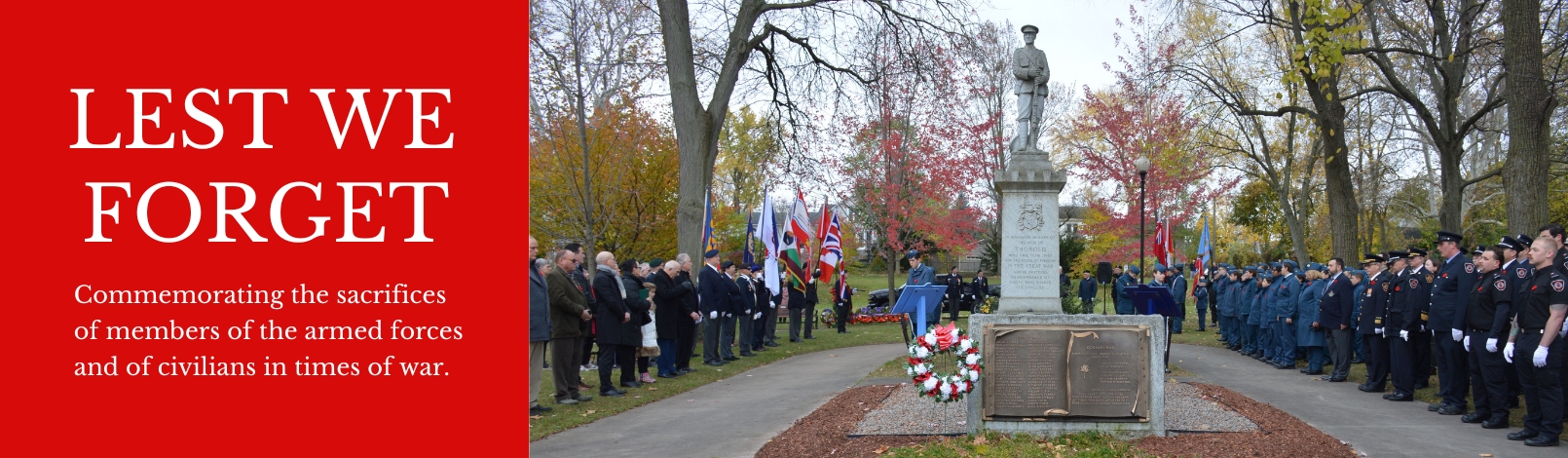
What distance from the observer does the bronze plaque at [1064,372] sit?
25.0 ft

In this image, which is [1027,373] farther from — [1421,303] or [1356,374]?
[1356,374]

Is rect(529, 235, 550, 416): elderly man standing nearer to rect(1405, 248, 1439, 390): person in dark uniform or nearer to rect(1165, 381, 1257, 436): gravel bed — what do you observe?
rect(1165, 381, 1257, 436): gravel bed

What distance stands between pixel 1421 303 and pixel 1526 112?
4.76m

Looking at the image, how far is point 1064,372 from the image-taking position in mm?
7668

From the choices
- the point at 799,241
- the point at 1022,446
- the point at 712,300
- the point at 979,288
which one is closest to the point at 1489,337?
the point at 1022,446

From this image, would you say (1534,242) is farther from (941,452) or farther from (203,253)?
(203,253)

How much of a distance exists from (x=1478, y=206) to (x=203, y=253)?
45.4 meters

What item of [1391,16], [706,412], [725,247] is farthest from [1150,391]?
[725,247]

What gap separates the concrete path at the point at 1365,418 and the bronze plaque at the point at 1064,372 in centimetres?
175

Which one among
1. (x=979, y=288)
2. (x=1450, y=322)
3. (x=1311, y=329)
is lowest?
(x=979, y=288)

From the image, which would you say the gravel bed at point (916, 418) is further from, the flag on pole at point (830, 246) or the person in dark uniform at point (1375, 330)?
the flag on pole at point (830, 246)

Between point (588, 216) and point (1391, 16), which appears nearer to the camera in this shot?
point (1391, 16)

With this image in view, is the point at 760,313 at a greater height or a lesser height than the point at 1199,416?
greater

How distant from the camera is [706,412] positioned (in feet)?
32.1
